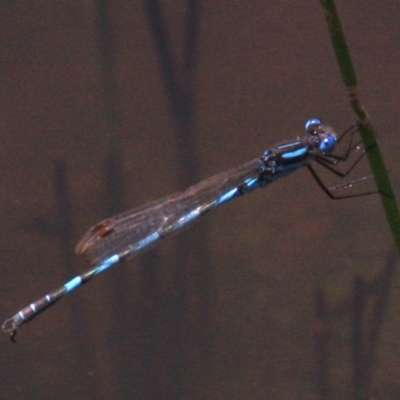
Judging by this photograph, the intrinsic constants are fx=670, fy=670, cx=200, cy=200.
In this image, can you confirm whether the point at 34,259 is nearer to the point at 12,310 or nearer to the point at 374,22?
the point at 12,310

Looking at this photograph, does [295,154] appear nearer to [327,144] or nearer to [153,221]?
[327,144]

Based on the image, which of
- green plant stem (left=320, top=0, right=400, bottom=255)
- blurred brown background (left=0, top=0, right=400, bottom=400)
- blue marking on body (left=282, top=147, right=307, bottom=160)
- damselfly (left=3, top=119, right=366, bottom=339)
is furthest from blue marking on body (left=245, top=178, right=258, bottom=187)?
green plant stem (left=320, top=0, right=400, bottom=255)

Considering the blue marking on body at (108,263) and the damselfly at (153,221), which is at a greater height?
the damselfly at (153,221)

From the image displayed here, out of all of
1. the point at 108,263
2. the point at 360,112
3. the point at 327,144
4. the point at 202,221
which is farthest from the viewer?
the point at 202,221

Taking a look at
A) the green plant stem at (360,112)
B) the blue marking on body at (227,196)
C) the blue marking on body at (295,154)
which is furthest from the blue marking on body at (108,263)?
the green plant stem at (360,112)

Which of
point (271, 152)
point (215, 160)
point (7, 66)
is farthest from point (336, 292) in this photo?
point (7, 66)

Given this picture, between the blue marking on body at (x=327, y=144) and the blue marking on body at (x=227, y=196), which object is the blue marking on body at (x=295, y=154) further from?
the blue marking on body at (x=227, y=196)

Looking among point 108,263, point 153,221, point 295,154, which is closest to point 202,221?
point 153,221
